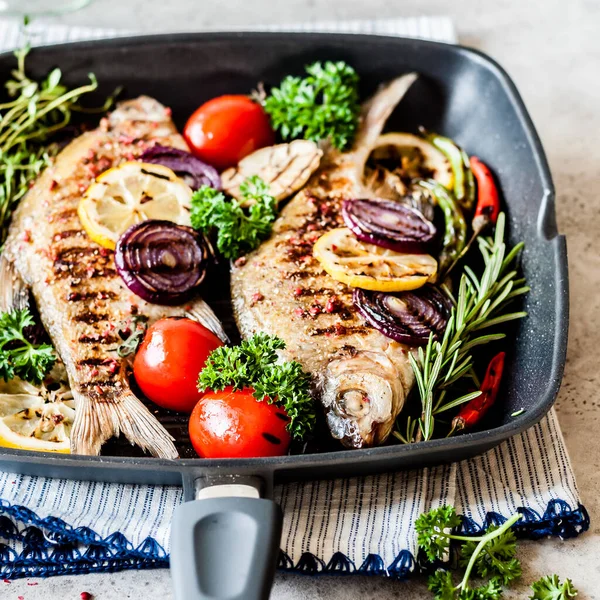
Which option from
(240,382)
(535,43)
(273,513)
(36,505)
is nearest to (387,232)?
(240,382)

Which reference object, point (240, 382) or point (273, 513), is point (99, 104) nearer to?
point (240, 382)

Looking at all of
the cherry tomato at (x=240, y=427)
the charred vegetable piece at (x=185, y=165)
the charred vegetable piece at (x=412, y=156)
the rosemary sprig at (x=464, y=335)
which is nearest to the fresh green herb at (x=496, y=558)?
the rosemary sprig at (x=464, y=335)

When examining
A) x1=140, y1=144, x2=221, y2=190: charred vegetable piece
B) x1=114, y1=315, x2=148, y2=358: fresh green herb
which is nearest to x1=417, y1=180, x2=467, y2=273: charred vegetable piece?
x1=140, y1=144, x2=221, y2=190: charred vegetable piece

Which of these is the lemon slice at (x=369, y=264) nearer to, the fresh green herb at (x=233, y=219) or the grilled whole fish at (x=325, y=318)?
the grilled whole fish at (x=325, y=318)

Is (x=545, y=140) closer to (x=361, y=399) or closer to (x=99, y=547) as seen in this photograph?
(x=361, y=399)

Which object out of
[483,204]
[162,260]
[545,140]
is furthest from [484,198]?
[162,260]

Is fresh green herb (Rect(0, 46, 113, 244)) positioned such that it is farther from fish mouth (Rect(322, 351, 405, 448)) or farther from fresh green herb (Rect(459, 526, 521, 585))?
fresh green herb (Rect(459, 526, 521, 585))
